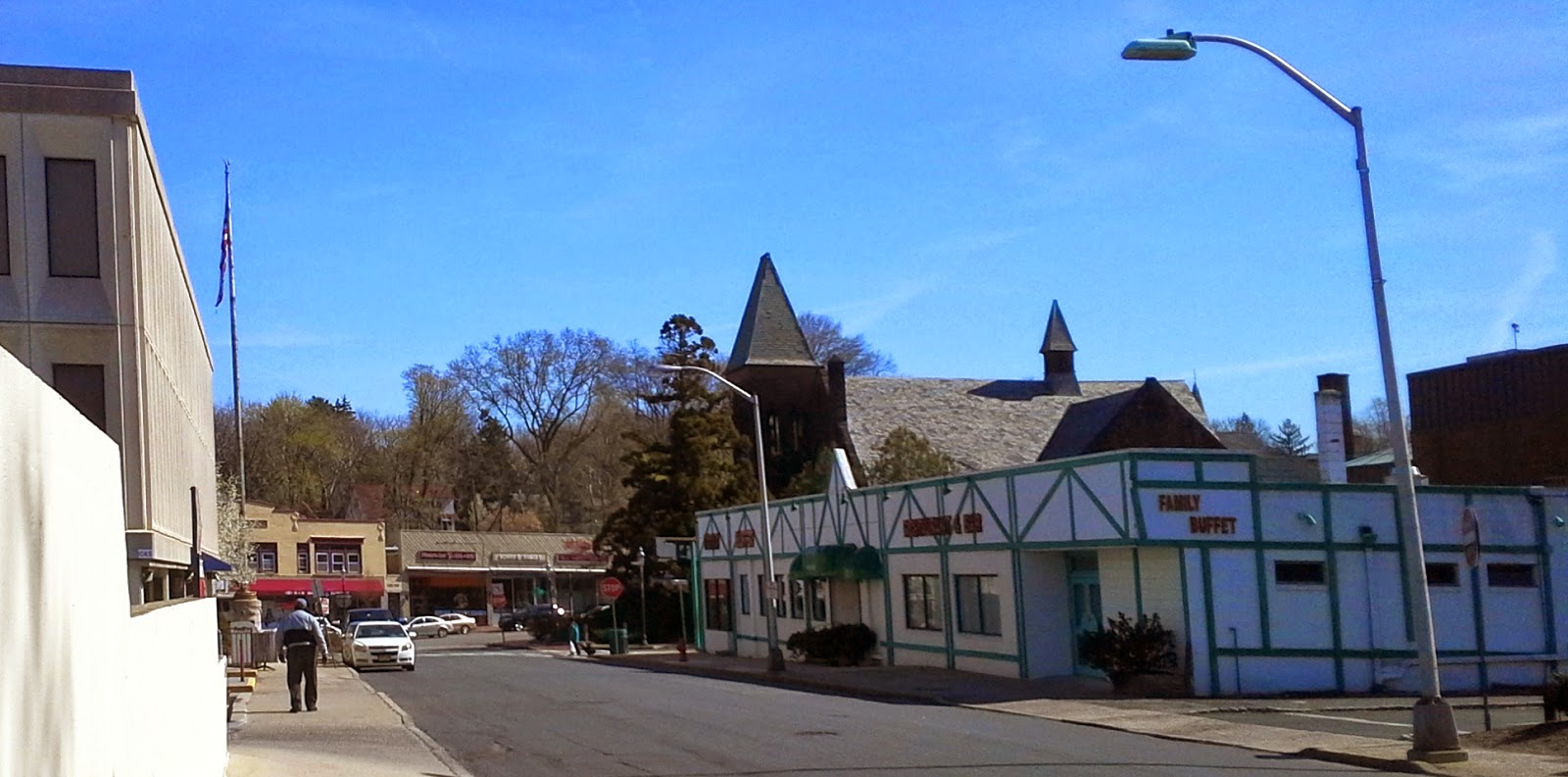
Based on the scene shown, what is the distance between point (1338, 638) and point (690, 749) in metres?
14.6

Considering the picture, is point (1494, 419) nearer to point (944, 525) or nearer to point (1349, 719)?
point (944, 525)

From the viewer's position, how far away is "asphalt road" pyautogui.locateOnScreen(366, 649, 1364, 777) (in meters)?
16.3

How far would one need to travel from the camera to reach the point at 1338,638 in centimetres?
2788

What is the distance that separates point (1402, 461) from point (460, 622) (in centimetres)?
6936

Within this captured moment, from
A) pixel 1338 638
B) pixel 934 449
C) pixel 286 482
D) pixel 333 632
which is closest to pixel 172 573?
pixel 1338 638

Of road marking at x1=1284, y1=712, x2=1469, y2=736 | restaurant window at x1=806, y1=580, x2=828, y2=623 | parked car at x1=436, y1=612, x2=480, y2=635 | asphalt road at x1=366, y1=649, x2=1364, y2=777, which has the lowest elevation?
parked car at x1=436, y1=612, x2=480, y2=635

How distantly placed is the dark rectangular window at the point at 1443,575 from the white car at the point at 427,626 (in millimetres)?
55482

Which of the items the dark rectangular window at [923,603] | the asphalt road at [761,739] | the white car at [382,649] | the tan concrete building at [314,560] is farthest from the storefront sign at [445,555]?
the asphalt road at [761,739]

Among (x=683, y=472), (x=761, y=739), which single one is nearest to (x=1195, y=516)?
(x=761, y=739)

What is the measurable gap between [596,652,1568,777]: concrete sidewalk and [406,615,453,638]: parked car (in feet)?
127

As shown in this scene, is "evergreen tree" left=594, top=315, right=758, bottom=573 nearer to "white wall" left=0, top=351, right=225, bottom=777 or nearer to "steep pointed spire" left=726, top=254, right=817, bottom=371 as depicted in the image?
"steep pointed spire" left=726, top=254, right=817, bottom=371

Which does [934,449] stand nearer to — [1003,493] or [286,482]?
[1003,493]

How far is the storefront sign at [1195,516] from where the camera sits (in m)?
27.3

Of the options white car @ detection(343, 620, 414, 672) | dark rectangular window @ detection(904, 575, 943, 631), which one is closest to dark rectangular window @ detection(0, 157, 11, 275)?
dark rectangular window @ detection(904, 575, 943, 631)
